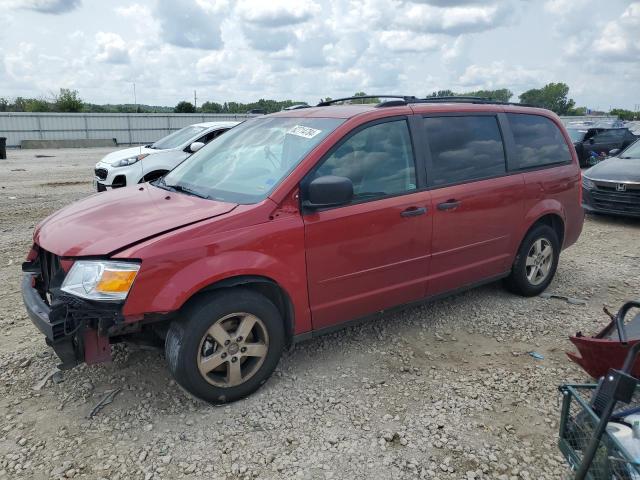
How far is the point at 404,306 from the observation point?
13.4ft

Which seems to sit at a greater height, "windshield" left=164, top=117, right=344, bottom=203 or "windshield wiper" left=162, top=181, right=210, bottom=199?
"windshield" left=164, top=117, right=344, bottom=203

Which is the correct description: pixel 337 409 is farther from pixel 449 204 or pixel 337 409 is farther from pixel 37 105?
pixel 37 105

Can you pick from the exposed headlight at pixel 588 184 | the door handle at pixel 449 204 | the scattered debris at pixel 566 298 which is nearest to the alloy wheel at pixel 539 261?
the scattered debris at pixel 566 298

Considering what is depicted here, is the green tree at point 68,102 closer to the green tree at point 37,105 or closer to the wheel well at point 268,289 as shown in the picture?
the green tree at point 37,105

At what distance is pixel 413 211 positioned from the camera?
3861mm

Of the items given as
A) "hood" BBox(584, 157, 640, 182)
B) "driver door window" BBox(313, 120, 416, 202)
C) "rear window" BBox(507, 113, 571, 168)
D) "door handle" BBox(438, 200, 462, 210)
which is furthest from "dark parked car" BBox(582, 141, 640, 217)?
"driver door window" BBox(313, 120, 416, 202)

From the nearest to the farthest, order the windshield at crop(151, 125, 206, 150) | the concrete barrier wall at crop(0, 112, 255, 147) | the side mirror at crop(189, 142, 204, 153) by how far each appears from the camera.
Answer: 1. the side mirror at crop(189, 142, 204, 153)
2. the windshield at crop(151, 125, 206, 150)
3. the concrete barrier wall at crop(0, 112, 255, 147)

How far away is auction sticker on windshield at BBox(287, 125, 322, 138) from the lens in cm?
368

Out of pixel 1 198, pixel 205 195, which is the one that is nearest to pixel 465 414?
pixel 205 195

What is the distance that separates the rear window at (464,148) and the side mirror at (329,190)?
1.04 metres

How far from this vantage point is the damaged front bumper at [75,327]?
280 cm

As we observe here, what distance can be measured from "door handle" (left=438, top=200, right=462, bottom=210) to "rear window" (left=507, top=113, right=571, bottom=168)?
1010 millimetres

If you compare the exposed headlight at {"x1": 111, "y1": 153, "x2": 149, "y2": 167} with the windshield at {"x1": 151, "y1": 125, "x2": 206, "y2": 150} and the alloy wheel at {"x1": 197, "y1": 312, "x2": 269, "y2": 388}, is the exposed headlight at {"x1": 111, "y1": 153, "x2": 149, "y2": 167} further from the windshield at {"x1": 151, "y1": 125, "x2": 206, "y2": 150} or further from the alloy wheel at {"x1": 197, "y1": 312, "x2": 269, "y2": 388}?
the alloy wheel at {"x1": 197, "y1": 312, "x2": 269, "y2": 388}

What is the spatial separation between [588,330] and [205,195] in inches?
133
